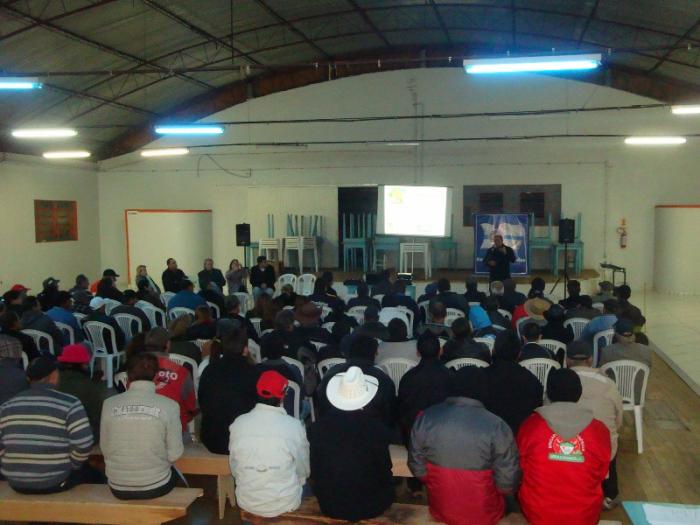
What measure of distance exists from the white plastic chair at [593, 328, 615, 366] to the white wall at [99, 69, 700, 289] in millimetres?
8819

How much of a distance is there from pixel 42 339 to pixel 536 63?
5643 mm

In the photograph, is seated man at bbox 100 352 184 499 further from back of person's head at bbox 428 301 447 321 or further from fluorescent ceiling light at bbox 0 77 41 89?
fluorescent ceiling light at bbox 0 77 41 89

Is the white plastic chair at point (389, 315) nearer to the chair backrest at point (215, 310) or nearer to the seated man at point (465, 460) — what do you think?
the chair backrest at point (215, 310)

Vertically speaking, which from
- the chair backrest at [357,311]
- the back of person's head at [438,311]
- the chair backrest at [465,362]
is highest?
the back of person's head at [438,311]

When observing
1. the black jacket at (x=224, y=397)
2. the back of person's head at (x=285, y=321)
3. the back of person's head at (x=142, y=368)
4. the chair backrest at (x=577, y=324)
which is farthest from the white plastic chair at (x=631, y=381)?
the back of person's head at (x=142, y=368)

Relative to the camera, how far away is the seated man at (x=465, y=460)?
2.89m

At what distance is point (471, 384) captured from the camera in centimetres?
386

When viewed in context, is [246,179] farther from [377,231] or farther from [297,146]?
[377,231]

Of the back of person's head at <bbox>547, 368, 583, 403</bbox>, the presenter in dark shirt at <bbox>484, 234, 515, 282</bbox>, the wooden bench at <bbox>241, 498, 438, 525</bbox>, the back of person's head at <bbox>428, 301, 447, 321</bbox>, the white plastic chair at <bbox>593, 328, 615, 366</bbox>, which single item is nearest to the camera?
the back of person's head at <bbox>547, 368, 583, 403</bbox>

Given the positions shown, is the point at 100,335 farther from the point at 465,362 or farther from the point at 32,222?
the point at 32,222

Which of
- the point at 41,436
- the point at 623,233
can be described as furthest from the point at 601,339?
the point at 623,233

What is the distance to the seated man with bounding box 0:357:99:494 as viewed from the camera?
3.23 metres

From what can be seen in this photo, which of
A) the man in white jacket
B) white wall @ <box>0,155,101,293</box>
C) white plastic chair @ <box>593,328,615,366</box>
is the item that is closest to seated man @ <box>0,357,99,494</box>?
the man in white jacket

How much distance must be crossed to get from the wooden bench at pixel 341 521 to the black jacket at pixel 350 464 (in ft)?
0.17
